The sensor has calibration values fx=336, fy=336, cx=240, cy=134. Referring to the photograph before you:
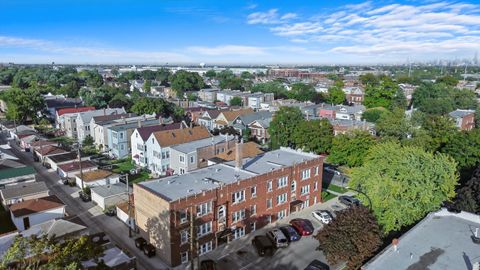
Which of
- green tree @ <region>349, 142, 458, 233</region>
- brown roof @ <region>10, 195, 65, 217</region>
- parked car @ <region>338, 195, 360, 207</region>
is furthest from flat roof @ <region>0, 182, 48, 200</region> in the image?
green tree @ <region>349, 142, 458, 233</region>

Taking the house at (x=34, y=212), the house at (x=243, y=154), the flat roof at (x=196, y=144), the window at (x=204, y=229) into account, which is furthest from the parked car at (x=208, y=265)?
the flat roof at (x=196, y=144)

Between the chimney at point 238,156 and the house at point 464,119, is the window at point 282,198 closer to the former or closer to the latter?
the chimney at point 238,156

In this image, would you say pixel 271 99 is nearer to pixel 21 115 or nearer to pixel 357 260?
pixel 21 115

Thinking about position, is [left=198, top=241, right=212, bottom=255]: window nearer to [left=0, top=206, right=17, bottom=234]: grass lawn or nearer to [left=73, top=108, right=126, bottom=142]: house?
[left=0, top=206, right=17, bottom=234]: grass lawn

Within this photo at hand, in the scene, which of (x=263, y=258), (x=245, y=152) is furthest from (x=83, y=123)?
(x=263, y=258)

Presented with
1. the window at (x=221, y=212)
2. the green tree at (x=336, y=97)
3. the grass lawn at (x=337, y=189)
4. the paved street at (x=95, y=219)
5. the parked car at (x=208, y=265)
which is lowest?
the paved street at (x=95, y=219)

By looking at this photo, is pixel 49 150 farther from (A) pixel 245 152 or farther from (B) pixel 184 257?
(B) pixel 184 257

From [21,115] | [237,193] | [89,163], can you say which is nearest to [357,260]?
[237,193]
